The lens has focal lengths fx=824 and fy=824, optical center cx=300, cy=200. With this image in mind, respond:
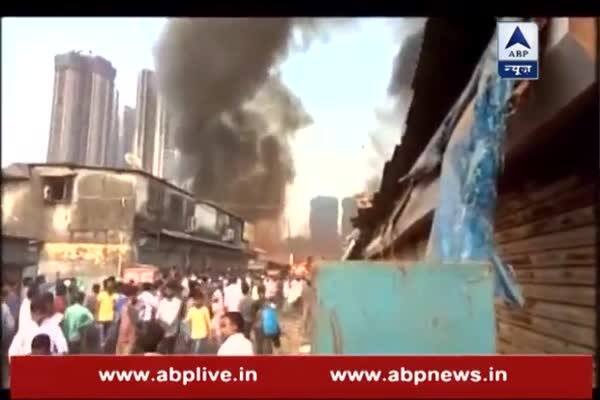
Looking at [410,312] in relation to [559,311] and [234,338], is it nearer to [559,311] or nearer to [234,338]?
[559,311]

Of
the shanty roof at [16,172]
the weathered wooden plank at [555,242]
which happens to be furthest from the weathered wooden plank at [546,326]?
the shanty roof at [16,172]

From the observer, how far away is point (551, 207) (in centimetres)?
314

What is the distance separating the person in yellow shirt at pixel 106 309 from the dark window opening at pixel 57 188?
1.23ft

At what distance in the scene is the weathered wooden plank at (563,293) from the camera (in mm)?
3037

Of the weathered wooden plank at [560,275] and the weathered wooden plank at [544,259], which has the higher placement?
the weathered wooden plank at [544,259]

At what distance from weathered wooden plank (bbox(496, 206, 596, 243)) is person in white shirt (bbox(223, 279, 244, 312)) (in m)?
1.01

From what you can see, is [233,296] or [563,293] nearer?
[563,293]

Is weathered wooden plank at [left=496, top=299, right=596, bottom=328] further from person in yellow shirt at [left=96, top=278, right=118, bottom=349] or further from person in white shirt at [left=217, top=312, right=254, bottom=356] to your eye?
person in yellow shirt at [left=96, top=278, right=118, bottom=349]

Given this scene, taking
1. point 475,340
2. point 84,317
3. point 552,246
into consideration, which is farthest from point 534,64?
point 84,317

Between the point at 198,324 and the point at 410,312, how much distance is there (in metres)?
0.80

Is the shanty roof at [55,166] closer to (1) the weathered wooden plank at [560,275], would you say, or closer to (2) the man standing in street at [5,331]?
(2) the man standing in street at [5,331]

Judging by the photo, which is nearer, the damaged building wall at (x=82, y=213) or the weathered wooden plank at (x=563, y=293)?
the weathered wooden plank at (x=563, y=293)

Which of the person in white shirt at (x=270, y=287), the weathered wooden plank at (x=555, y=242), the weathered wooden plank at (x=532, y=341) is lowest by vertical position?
the weathered wooden plank at (x=532, y=341)

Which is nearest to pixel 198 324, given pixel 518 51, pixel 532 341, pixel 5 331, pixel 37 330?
pixel 37 330
